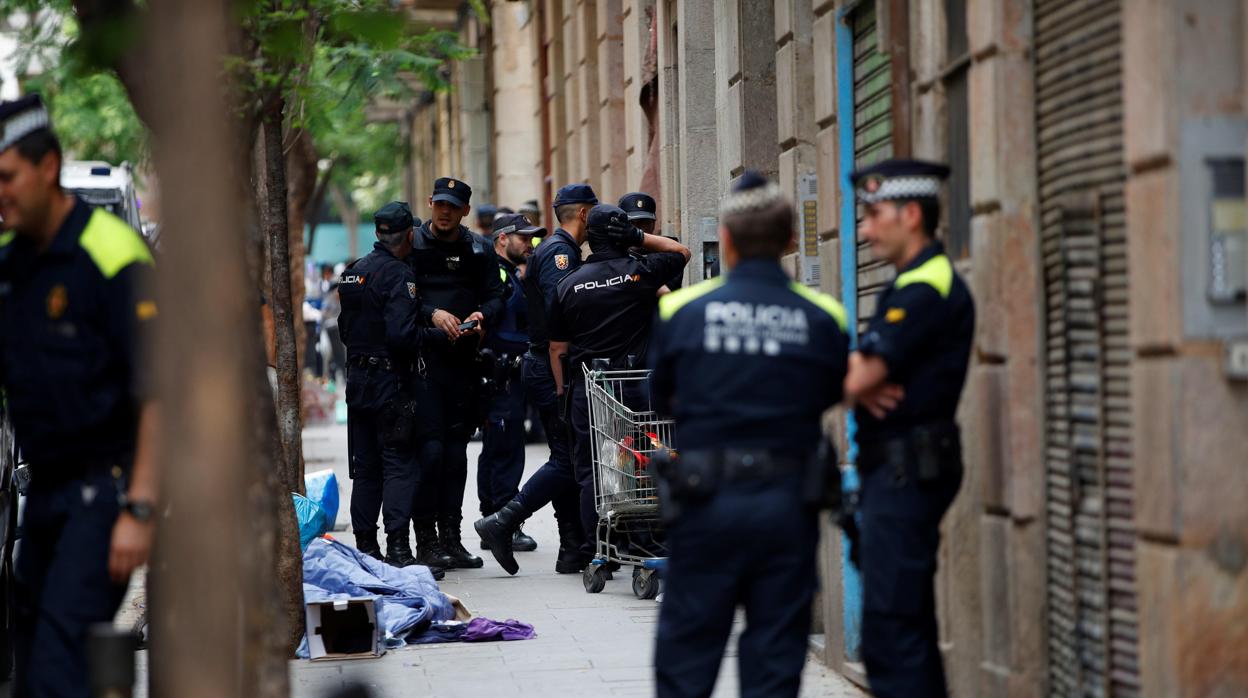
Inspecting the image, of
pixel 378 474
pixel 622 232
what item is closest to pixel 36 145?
pixel 622 232

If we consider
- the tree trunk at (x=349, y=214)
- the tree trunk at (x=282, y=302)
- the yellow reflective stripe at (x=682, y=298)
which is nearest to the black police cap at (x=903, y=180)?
the yellow reflective stripe at (x=682, y=298)

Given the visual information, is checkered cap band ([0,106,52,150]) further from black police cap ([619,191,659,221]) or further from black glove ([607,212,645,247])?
black police cap ([619,191,659,221])

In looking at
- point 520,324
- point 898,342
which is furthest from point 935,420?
point 520,324

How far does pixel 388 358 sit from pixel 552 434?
3.55 feet

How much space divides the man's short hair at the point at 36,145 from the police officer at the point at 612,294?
5.07 metres

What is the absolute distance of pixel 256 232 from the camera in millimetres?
6273

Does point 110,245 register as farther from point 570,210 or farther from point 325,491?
point 570,210

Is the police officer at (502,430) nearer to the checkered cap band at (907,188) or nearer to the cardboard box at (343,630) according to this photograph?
the cardboard box at (343,630)

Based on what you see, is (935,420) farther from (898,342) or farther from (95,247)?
(95,247)

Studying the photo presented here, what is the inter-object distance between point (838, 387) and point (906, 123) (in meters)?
1.90

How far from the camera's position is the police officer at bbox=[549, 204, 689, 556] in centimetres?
1030

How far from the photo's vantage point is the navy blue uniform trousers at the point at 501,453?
1209 centimetres

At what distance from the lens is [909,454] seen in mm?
5504

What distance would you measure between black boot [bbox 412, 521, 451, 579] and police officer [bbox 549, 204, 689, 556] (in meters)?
1.19
